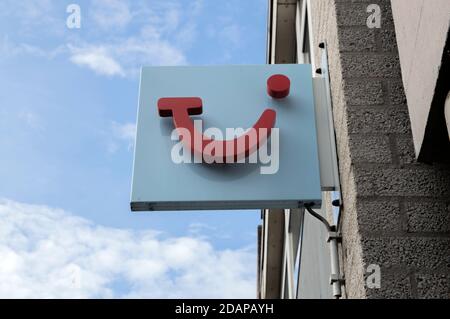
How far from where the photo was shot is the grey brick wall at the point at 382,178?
9.46ft

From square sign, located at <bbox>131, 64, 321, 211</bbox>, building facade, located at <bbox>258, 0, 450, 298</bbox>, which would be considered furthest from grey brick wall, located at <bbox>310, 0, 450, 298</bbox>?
square sign, located at <bbox>131, 64, 321, 211</bbox>

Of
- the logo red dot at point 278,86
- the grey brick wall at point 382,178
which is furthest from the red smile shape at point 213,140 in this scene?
the grey brick wall at point 382,178

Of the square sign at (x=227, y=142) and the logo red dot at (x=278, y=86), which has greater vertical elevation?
the logo red dot at (x=278, y=86)

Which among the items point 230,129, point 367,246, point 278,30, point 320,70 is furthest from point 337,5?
point 278,30

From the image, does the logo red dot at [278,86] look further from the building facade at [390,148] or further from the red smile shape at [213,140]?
the building facade at [390,148]

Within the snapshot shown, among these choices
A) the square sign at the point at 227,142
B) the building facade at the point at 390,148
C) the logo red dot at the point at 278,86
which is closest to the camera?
the building facade at the point at 390,148

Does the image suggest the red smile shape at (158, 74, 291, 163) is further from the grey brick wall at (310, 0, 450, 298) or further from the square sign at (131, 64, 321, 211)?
the grey brick wall at (310, 0, 450, 298)

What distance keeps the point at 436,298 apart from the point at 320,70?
6.86ft

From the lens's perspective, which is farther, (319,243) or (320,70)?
(319,243)

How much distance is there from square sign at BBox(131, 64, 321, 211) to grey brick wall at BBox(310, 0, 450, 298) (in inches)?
9.5

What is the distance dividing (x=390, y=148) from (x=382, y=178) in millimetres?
188

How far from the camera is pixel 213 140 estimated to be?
11.8ft
